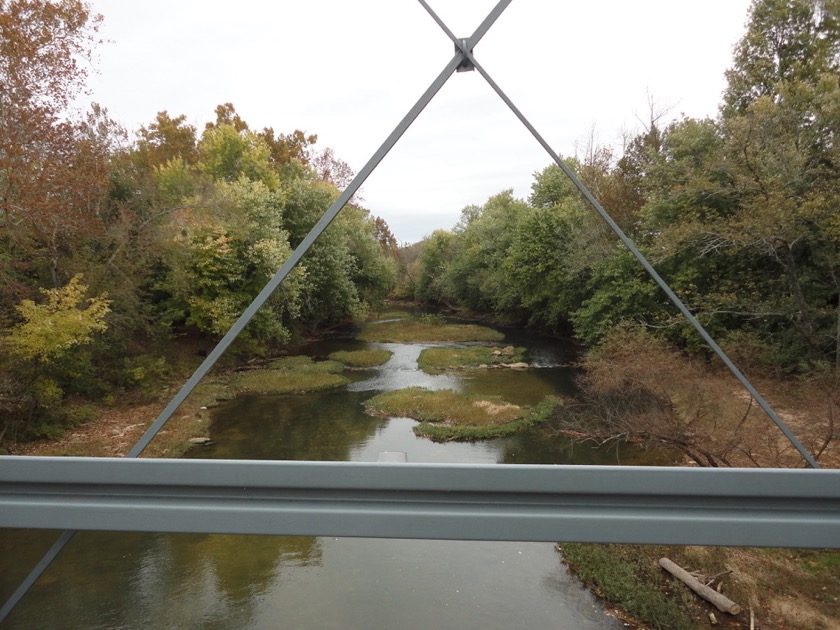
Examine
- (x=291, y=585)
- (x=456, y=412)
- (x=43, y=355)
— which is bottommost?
(x=291, y=585)

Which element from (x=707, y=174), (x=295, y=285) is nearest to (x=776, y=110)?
(x=707, y=174)

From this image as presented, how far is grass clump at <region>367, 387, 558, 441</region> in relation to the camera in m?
11.8

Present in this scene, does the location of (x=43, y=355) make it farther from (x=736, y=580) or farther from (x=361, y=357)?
(x=736, y=580)

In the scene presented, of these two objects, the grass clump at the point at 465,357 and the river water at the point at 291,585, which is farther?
the grass clump at the point at 465,357

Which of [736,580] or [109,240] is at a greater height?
[109,240]

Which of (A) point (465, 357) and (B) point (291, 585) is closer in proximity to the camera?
(B) point (291, 585)

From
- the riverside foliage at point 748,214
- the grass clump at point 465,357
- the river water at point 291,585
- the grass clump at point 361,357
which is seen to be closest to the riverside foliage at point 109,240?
the grass clump at point 361,357

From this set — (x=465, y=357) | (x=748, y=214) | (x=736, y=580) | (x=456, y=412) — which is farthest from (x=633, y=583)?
(x=465, y=357)

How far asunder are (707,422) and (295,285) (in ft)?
46.5

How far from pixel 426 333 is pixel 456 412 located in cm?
1412

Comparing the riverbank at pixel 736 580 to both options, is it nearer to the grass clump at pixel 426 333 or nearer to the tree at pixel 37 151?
the tree at pixel 37 151

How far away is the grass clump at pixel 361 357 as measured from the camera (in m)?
19.5

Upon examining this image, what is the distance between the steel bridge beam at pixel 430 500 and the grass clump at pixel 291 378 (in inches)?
581

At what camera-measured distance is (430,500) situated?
3.92ft
